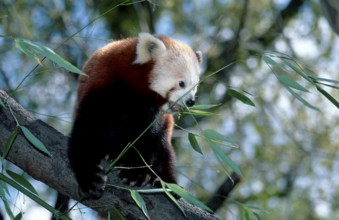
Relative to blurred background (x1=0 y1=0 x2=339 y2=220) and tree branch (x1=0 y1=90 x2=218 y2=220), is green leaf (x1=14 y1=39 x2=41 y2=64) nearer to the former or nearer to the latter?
tree branch (x1=0 y1=90 x2=218 y2=220)

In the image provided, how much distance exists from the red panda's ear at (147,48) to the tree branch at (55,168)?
2.65 ft

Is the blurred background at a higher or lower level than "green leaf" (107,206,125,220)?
lower

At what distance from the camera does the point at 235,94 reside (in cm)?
262

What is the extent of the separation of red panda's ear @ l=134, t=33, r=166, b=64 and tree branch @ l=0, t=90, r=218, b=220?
81cm

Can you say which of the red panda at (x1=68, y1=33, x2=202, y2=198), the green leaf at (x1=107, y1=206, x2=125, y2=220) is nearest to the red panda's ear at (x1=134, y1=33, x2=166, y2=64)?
the red panda at (x1=68, y1=33, x2=202, y2=198)

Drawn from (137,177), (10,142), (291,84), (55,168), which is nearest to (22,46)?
(10,142)

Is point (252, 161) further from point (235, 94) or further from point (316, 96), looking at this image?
point (235, 94)

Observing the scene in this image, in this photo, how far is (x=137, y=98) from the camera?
A: 3576 millimetres

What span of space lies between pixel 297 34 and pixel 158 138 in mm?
4162

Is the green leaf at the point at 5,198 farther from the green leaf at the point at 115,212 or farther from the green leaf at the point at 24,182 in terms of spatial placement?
the green leaf at the point at 115,212

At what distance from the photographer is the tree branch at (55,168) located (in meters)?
2.80

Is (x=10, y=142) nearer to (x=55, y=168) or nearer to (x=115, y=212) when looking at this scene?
(x=55, y=168)

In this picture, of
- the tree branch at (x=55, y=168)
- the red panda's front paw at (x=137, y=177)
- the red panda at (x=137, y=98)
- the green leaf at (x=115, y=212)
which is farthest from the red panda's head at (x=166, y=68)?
the green leaf at (x=115, y=212)

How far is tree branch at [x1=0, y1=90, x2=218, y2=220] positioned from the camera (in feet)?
9.20
